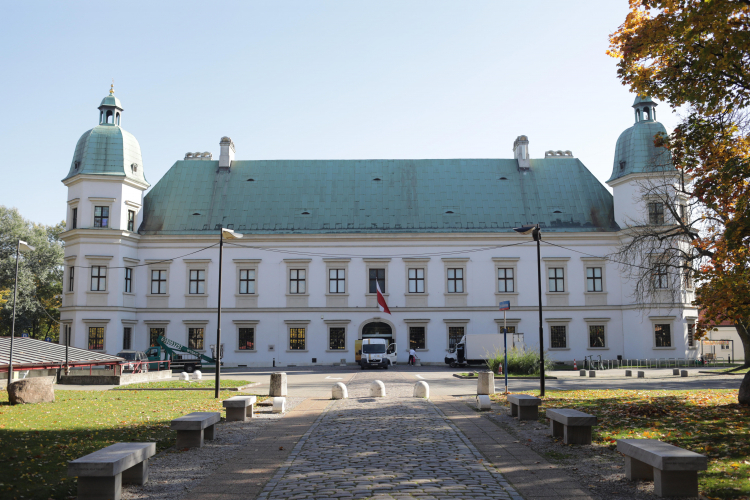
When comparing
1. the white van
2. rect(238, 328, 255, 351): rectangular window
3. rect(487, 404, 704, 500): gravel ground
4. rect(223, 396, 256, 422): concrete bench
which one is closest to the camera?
rect(487, 404, 704, 500): gravel ground

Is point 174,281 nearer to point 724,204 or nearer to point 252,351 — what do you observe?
point 252,351

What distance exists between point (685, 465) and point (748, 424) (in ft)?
20.9

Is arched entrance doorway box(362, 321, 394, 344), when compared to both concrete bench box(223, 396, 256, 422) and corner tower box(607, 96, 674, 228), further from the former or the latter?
concrete bench box(223, 396, 256, 422)

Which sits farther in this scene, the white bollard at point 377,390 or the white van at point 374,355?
the white van at point 374,355

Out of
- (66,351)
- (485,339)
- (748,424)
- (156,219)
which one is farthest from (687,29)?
(156,219)

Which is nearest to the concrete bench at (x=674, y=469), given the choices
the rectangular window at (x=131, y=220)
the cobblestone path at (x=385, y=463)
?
the cobblestone path at (x=385, y=463)

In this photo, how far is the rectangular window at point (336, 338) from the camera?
48219 millimetres

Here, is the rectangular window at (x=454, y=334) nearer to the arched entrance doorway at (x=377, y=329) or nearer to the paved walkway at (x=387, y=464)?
the arched entrance doorway at (x=377, y=329)

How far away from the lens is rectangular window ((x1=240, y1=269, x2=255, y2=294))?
49125 mm

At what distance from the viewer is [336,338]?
48.4 m

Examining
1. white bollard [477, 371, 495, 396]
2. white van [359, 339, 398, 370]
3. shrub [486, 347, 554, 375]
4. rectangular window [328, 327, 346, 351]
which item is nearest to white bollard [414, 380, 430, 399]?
white bollard [477, 371, 495, 396]

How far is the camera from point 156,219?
166ft

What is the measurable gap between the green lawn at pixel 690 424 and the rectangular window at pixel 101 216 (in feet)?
120

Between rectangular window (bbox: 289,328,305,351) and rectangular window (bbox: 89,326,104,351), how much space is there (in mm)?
13664
